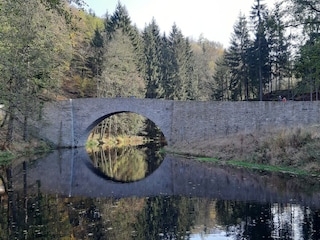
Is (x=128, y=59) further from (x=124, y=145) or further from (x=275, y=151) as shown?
(x=275, y=151)

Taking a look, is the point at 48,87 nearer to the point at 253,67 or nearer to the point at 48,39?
the point at 48,39

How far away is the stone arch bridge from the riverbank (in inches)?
110

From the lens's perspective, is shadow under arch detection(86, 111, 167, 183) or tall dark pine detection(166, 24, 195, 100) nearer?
shadow under arch detection(86, 111, 167, 183)

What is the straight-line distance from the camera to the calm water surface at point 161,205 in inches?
267

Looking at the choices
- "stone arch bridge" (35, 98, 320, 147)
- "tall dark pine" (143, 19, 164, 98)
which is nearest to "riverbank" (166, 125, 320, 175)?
"stone arch bridge" (35, 98, 320, 147)

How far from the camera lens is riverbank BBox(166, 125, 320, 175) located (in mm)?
13547

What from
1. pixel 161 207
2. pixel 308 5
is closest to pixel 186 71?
pixel 308 5

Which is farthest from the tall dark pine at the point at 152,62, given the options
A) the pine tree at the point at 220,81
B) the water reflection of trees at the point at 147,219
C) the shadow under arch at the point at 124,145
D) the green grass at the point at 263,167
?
the water reflection of trees at the point at 147,219

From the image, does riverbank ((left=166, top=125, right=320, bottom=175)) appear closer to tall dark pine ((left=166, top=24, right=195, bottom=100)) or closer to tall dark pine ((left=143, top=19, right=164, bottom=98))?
tall dark pine ((left=143, top=19, right=164, bottom=98))

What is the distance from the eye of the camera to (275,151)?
1529 centimetres

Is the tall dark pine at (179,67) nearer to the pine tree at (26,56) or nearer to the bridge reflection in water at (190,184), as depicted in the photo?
the pine tree at (26,56)

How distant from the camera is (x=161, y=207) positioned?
8.88 meters

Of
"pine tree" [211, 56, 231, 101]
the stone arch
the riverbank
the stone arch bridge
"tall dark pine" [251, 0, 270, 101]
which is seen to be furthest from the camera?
"pine tree" [211, 56, 231, 101]

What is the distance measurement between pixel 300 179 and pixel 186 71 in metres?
33.4
